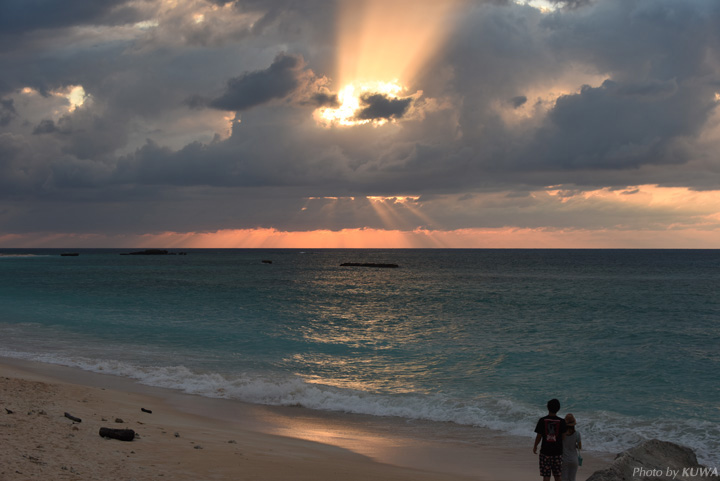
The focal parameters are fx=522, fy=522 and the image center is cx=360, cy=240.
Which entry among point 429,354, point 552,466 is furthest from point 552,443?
point 429,354

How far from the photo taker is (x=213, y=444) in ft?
41.7

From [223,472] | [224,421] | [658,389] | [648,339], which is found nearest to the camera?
[223,472]

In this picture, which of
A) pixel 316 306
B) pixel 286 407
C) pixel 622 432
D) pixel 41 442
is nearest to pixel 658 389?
pixel 622 432

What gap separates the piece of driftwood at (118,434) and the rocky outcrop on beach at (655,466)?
9703 mm

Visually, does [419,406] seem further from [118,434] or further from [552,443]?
[118,434]

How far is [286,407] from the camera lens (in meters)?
19.0

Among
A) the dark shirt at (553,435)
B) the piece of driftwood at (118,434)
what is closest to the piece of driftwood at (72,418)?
the piece of driftwood at (118,434)

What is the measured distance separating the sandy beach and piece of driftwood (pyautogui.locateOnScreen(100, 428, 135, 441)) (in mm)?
180

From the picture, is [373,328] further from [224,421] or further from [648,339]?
[224,421]

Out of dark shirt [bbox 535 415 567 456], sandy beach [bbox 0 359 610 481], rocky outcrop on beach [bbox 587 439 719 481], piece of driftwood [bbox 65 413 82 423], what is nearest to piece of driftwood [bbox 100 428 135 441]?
sandy beach [bbox 0 359 610 481]

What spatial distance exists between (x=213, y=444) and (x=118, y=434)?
218 centimetres

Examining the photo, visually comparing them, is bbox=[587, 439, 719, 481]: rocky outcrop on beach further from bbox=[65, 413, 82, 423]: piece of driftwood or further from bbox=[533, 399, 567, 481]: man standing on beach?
bbox=[65, 413, 82, 423]: piece of driftwood

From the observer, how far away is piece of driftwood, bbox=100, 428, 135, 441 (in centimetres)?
1173

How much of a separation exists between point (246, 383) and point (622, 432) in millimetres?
13934
